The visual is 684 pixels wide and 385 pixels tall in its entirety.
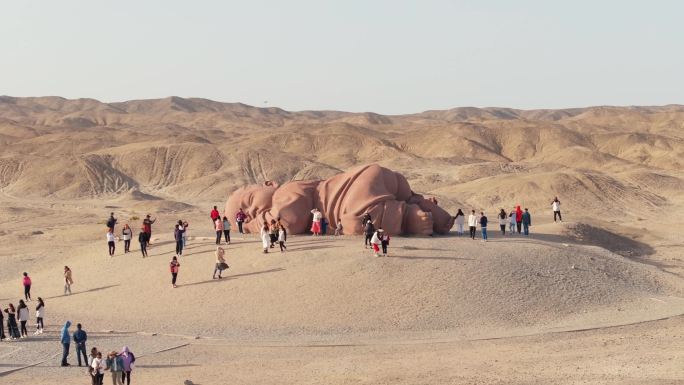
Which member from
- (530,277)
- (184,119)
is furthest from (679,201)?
(184,119)

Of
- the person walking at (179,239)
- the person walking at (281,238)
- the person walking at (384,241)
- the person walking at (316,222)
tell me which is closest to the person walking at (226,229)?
the person walking at (179,239)

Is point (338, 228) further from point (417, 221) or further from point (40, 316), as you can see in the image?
point (40, 316)

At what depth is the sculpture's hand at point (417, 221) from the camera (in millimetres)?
28516

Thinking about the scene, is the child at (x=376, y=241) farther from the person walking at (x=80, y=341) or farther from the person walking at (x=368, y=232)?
the person walking at (x=80, y=341)

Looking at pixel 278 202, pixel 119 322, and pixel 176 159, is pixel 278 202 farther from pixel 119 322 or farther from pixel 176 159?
pixel 176 159

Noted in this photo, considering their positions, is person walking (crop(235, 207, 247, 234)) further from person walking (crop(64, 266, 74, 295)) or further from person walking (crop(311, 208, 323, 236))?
person walking (crop(64, 266, 74, 295))

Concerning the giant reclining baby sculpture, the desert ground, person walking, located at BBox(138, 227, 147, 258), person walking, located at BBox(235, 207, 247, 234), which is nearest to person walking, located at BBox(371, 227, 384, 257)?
the desert ground

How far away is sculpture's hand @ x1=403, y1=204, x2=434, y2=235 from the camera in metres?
28.5

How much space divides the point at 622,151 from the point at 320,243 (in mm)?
75087

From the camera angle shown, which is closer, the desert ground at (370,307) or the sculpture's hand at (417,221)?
the desert ground at (370,307)

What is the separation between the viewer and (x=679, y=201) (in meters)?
56.4

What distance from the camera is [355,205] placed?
1108 inches

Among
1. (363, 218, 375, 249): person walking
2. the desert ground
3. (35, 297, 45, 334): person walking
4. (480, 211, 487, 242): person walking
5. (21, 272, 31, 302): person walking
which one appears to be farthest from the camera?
(480, 211, 487, 242): person walking

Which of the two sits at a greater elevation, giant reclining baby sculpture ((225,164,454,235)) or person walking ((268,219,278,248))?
giant reclining baby sculpture ((225,164,454,235))
